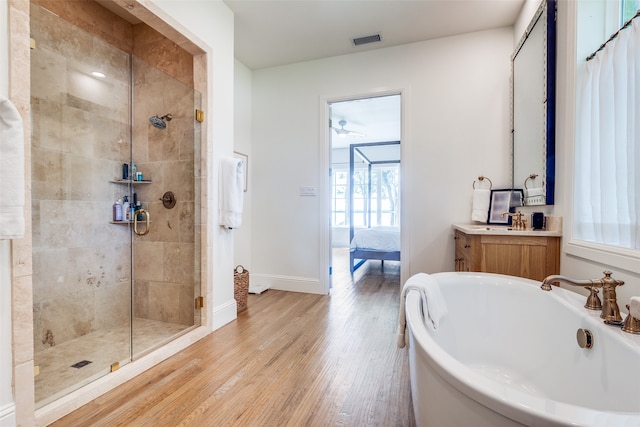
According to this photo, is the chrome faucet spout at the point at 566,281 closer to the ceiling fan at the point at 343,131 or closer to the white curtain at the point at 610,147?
the white curtain at the point at 610,147

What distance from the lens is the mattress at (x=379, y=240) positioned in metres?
4.54

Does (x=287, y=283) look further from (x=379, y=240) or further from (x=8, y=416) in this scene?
(x=8, y=416)

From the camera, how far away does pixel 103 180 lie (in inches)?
99.6

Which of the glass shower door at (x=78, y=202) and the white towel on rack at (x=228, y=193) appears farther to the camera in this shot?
the white towel on rack at (x=228, y=193)

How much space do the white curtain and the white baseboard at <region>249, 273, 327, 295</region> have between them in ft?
7.92

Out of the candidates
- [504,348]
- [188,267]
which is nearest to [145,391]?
[188,267]

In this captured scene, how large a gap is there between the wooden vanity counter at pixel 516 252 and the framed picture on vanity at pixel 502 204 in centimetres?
71

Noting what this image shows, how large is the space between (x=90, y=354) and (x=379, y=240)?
3585 millimetres

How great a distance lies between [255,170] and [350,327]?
2149 millimetres

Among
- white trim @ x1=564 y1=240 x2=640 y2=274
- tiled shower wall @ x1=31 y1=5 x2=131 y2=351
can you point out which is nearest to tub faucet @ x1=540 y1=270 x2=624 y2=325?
white trim @ x1=564 y1=240 x2=640 y2=274

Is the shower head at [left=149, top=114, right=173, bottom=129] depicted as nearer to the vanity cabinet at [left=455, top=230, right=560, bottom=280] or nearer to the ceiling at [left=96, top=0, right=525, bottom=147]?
the ceiling at [left=96, top=0, right=525, bottom=147]

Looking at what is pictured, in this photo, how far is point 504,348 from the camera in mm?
1679

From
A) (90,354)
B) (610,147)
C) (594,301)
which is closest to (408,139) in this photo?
(610,147)

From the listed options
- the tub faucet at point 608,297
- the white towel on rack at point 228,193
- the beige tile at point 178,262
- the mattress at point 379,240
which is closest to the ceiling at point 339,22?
the white towel on rack at point 228,193
